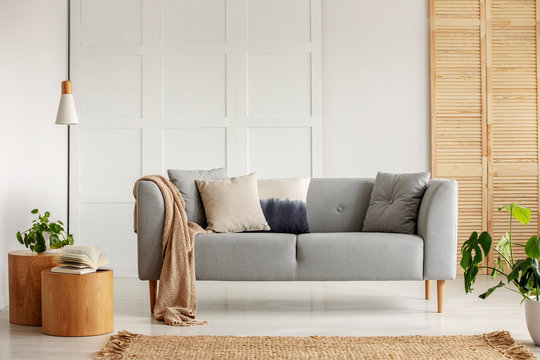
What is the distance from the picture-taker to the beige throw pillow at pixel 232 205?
384cm

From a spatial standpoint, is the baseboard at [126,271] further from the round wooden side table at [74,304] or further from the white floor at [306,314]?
the round wooden side table at [74,304]

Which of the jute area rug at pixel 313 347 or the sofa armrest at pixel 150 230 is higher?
the sofa armrest at pixel 150 230

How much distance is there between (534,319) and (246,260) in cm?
153

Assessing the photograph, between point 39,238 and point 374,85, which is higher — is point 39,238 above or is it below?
below

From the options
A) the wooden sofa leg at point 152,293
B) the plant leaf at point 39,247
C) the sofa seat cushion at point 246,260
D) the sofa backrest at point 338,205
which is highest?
the sofa backrest at point 338,205

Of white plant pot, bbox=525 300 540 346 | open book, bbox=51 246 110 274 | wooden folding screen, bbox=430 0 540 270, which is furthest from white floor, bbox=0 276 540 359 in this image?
wooden folding screen, bbox=430 0 540 270

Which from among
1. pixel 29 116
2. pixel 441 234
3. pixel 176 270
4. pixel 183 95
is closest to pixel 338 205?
pixel 441 234

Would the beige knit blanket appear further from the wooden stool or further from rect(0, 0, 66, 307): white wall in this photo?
rect(0, 0, 66, 307): white wall

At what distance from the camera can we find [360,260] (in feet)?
11.6

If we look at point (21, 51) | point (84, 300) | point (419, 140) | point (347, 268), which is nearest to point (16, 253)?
point (84, 300)

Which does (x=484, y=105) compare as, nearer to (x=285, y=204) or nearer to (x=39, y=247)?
(x=285, y=204)

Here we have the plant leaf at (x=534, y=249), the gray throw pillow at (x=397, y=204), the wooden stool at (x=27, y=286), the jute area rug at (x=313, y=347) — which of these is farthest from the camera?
the gray throw pillow at (x=397, y=204)

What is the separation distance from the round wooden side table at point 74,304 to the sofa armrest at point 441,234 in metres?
1.83

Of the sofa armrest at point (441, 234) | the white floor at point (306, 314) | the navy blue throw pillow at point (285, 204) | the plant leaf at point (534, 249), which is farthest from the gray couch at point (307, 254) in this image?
the plant leaf at point (534, 249)
